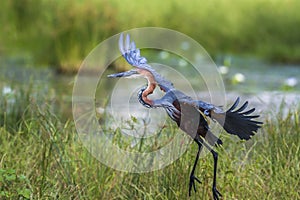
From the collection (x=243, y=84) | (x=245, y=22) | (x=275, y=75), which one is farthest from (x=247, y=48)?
(x=243, y=84)

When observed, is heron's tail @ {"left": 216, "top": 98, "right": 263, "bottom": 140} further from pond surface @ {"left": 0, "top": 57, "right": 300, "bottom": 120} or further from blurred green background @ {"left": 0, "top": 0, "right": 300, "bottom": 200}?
pond surface @ {"left": 0, "top": 57, "right": 300, "bottom": 120}

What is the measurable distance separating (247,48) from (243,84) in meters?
3.11

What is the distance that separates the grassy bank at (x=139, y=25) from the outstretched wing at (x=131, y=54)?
6922 millimetres

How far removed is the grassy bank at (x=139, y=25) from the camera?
9.68 m

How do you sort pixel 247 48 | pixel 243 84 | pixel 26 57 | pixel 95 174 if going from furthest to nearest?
pixel 247 48 < pixel 26 57 < pixel 243 84 < pixel 95 174

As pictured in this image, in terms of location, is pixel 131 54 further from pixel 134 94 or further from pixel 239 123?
pixel 239 123

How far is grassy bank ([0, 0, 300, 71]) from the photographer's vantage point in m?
9.68

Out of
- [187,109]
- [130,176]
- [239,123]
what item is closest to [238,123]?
[239,123]

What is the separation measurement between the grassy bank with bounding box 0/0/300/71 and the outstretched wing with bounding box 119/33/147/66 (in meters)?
6.92

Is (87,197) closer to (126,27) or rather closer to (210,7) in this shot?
(126,27)

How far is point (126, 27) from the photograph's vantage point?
33.2 ft

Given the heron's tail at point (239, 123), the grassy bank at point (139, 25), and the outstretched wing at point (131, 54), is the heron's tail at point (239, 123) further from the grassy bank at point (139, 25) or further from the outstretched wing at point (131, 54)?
the grassy bank at point (139, 25)

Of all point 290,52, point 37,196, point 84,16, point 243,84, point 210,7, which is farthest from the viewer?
point 210,7

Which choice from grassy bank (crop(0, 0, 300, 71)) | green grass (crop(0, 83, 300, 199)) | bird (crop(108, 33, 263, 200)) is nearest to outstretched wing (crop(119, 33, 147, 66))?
bird (crop(108, 33, 263, 200))
